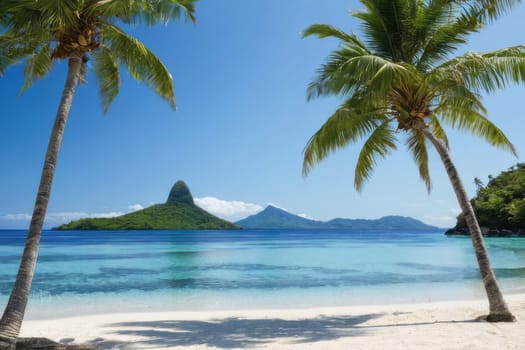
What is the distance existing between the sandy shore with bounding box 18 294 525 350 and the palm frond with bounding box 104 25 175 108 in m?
4.35

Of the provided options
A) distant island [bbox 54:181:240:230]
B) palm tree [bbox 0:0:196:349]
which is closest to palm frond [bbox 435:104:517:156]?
palm tree [bbox 0:0:196:349]

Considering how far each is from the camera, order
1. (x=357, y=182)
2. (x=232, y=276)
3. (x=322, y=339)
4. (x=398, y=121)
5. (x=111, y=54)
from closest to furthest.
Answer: (x=322, y=339) → (x=111, y=54) → (x=398, y=121) → (x=357, y=182) → (x=232, y=276)

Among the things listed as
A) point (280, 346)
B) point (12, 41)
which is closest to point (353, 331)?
point (280, 346)

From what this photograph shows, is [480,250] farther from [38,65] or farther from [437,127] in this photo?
[38,65]

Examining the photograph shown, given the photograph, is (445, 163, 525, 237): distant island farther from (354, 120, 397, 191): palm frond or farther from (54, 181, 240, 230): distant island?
(54, 181, 240, 230): distant island

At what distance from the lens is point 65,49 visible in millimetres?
5887

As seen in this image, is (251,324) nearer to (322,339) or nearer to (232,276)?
(322,339)

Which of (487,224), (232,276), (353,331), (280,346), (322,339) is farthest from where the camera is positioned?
(487,224)

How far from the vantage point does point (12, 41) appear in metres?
6.19

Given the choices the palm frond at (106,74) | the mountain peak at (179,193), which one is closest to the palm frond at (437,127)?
the palm frond at (106,74)

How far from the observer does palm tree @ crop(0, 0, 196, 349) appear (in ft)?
16.5

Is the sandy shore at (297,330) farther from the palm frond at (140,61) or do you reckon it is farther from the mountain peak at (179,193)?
the mountain peak at (179,193)

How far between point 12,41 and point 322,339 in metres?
6.93

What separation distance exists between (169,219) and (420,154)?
416ft
